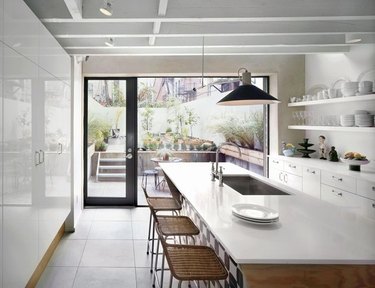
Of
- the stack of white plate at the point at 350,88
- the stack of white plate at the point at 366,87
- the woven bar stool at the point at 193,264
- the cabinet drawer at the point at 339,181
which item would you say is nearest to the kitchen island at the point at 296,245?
the woven bar stool at the point at 193,264

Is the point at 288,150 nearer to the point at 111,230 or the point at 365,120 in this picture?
the point at 365,120

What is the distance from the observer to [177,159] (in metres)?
5.59

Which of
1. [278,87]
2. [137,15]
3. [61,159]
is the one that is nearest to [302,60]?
[278,87]

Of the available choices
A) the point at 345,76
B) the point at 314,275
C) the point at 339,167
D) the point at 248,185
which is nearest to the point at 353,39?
the point at 345,76

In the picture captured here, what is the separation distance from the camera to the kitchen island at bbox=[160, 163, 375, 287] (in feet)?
4.35

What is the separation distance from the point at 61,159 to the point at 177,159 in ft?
8.16

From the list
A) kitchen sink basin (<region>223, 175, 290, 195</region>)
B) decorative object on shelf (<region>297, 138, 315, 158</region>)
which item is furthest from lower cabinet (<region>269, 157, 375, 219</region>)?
kitchen sink basin (<region>223, 175, 290, 195</region>)

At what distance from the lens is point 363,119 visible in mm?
3734

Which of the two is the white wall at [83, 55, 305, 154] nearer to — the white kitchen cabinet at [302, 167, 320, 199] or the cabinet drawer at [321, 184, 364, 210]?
the white kitchen cabinet at [302, 167, 320, 199]

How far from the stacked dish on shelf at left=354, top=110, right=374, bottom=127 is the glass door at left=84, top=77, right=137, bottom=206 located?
11.6 ft

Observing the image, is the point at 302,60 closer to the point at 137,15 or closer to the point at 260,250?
the point at 137,15

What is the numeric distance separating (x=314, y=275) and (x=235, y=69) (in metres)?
4.29

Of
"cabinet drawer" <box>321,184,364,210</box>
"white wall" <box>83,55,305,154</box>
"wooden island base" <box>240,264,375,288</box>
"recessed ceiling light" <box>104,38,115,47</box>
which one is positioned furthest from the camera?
"white wall" <box>83,55,305,154</box>

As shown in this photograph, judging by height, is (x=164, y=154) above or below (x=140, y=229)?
above
